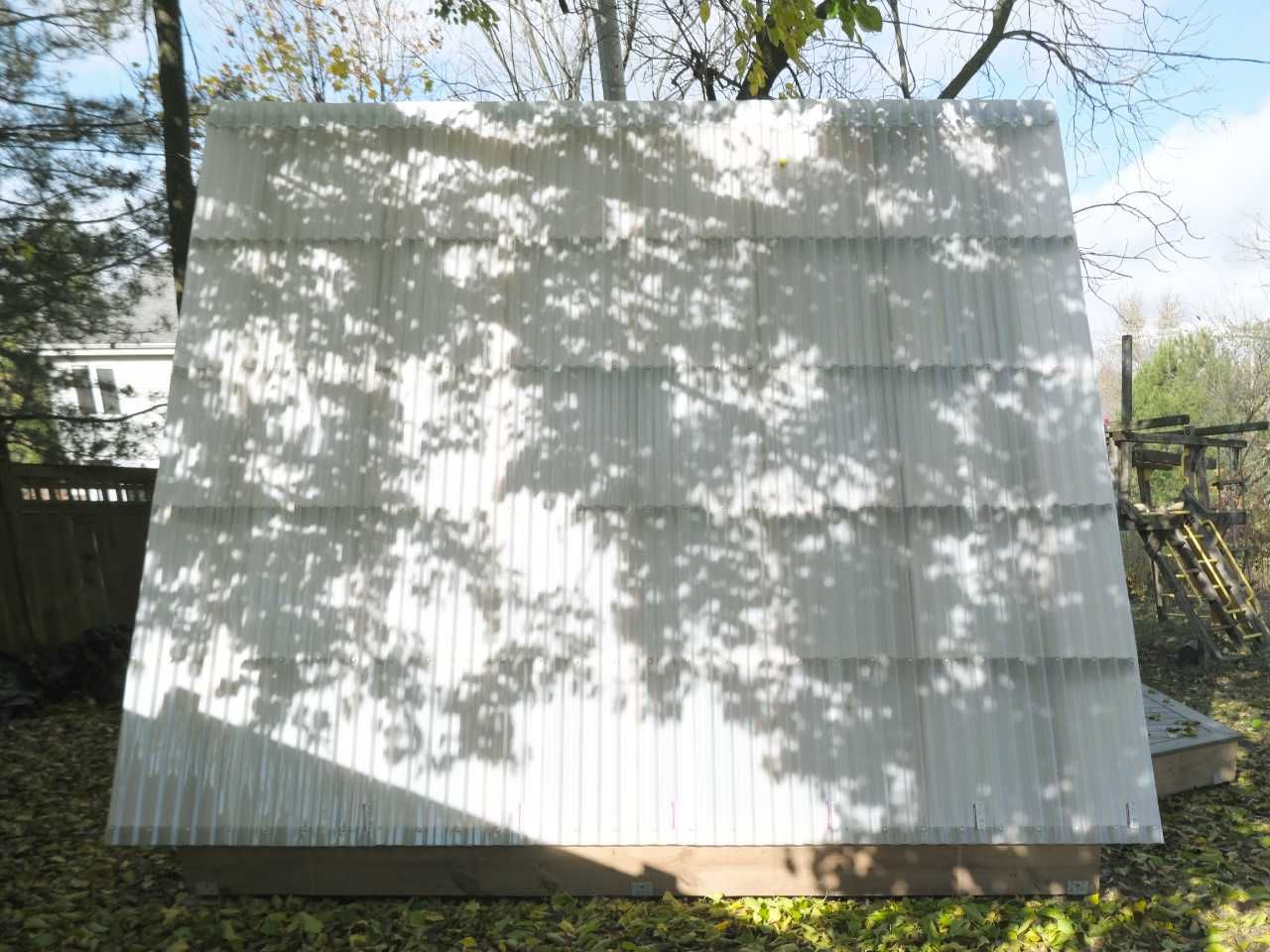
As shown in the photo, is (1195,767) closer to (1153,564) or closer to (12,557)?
(1153,564)

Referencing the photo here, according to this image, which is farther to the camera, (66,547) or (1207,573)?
(1207,573)

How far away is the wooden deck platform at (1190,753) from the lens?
6.30m

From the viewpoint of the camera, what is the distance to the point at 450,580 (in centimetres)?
513

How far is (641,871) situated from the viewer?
4.88 metres

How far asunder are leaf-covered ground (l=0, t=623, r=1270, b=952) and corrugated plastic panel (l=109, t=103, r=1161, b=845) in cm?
40

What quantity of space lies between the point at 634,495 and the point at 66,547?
737cm

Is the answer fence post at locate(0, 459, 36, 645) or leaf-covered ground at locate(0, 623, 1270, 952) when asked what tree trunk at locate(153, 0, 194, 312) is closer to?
fence post at locate(0, 459, 36, 645)

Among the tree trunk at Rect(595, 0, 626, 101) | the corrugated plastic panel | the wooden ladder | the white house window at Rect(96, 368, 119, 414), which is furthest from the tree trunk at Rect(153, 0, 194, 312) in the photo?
the wooden ladder

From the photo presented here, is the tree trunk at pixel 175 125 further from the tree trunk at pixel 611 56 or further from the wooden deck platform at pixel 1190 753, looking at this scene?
the wooden deck platform at pixel 1190 753

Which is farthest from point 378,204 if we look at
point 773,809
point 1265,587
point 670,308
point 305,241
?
point 1265,587

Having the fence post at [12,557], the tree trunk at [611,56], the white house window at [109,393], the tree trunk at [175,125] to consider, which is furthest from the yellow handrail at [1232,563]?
the fence post at [12,557]

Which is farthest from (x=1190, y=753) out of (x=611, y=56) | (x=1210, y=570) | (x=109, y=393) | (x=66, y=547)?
(x=109, y=393)

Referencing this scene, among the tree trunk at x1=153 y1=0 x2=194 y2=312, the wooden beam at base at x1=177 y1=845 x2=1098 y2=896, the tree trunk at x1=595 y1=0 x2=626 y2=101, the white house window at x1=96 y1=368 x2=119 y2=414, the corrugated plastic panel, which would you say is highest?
the tree trunk at x1=595 y1=0 x2=626 y2=101

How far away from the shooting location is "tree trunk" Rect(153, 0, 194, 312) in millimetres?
9125
